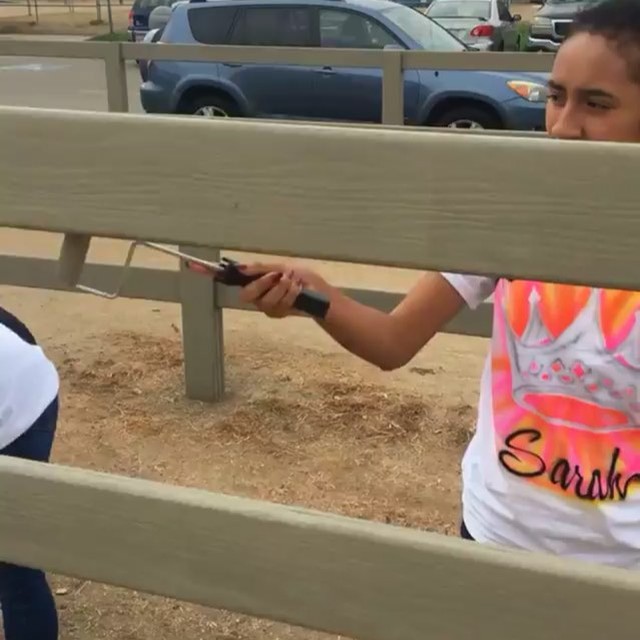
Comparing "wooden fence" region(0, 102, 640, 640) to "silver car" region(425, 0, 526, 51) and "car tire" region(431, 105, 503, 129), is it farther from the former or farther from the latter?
"silver car" region(425, 0, 526, 51)

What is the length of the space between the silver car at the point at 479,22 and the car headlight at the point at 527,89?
660cm

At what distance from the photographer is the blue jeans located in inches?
92.6

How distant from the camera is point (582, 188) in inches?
37.2

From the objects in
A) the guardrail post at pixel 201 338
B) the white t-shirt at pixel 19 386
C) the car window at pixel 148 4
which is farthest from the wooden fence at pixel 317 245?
the car window at pixel 148 4

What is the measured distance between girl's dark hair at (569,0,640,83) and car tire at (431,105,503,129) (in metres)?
8.34

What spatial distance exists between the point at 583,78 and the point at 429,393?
128 inches

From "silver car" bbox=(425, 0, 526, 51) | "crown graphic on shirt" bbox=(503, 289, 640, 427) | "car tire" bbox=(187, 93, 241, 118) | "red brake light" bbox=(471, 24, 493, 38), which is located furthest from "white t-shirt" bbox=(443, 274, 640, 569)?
"red brake light" bbox=(471, 24, 493, 38)

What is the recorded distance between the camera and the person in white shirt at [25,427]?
226 cm

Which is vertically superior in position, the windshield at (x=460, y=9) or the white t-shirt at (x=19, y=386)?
the white t-shirt at (x=19, y=386)

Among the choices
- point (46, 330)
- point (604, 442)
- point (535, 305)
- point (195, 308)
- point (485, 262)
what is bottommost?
point (46, 330)

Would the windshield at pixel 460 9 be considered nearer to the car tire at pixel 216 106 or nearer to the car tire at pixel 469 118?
the car tire at pixel 216 106

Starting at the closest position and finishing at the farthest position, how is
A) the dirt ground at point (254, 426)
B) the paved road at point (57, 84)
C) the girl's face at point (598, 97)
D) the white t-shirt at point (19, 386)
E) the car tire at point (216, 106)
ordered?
the girl's face at point (598, 97)
the white t-shirt at point (19, 386)
the dirt ground at point (254, 426)
the car tire at point (216, 106)
the paved road at point (57, 84)

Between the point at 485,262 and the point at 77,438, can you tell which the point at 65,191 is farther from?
the point at 77,438

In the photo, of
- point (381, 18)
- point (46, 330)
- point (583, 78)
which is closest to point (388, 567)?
point (583, 78)
